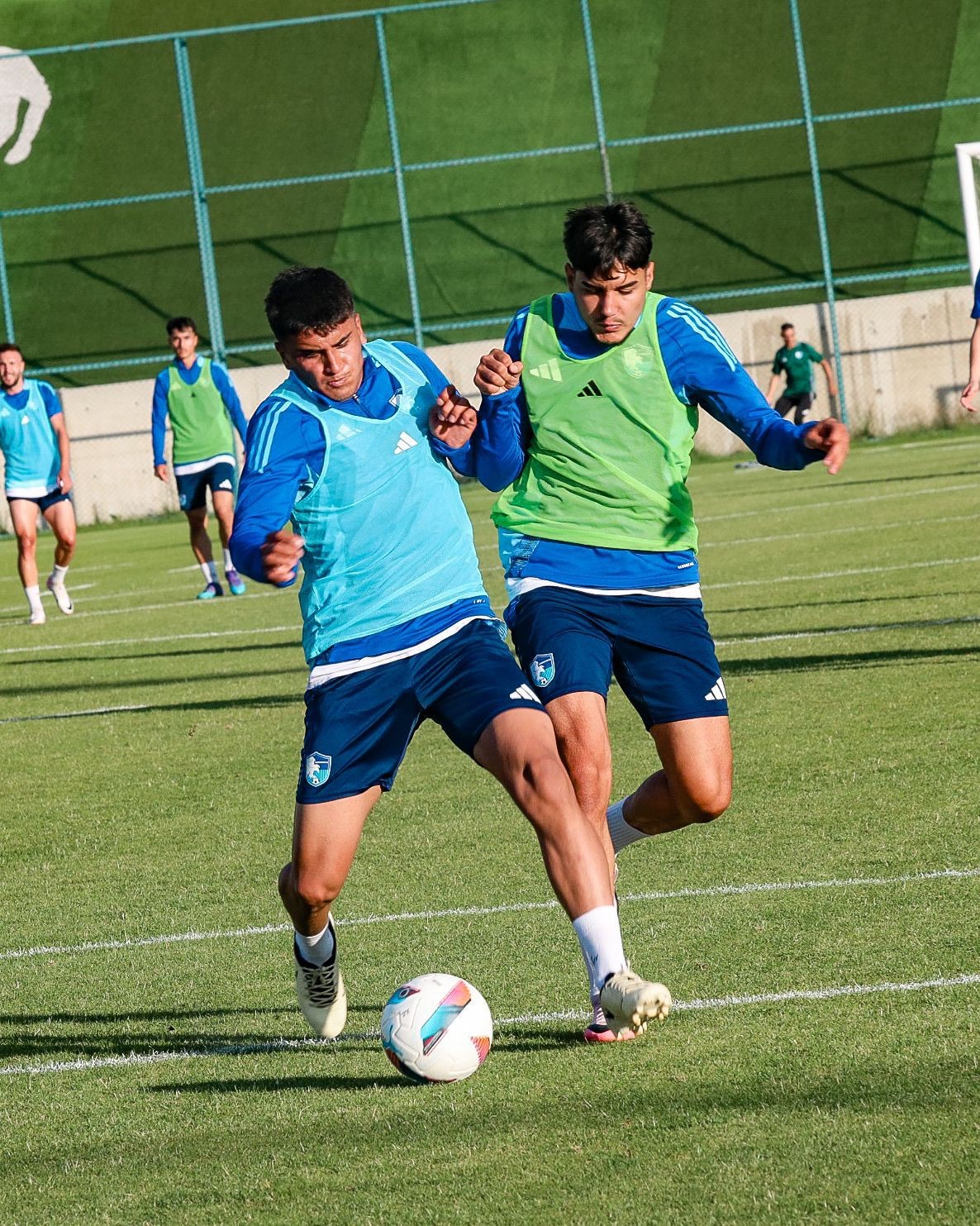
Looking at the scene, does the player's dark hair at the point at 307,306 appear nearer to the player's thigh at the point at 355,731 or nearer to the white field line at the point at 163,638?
the player's thigh at the point at 355,731

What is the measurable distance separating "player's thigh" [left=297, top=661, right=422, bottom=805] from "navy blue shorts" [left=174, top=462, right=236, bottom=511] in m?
12.1

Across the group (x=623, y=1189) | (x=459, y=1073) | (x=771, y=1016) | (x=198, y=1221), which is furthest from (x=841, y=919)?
(x=198, y=1221)

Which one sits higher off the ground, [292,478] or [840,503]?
[292,478]

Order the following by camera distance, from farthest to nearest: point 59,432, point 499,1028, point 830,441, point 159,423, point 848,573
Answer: point 159,423 < point 59,432 < point 848,573 < point 830,441 < point 499,1028

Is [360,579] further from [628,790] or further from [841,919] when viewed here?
[628,790]

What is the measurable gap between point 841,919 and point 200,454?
39.2ft

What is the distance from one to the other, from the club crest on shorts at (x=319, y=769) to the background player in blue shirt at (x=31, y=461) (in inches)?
457

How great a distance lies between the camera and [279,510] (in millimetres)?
4559

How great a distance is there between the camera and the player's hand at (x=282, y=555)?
436 cm

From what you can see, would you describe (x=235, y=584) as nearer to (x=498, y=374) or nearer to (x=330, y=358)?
(x=498, y=374)

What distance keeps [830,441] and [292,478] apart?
56.3 inches

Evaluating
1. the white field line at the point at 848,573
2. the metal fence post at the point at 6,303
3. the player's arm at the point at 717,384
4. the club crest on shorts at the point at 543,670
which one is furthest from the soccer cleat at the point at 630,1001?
the metal fence post at the point at 6,303

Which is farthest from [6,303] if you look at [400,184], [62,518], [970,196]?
[970,196]

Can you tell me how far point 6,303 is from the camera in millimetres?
30516
